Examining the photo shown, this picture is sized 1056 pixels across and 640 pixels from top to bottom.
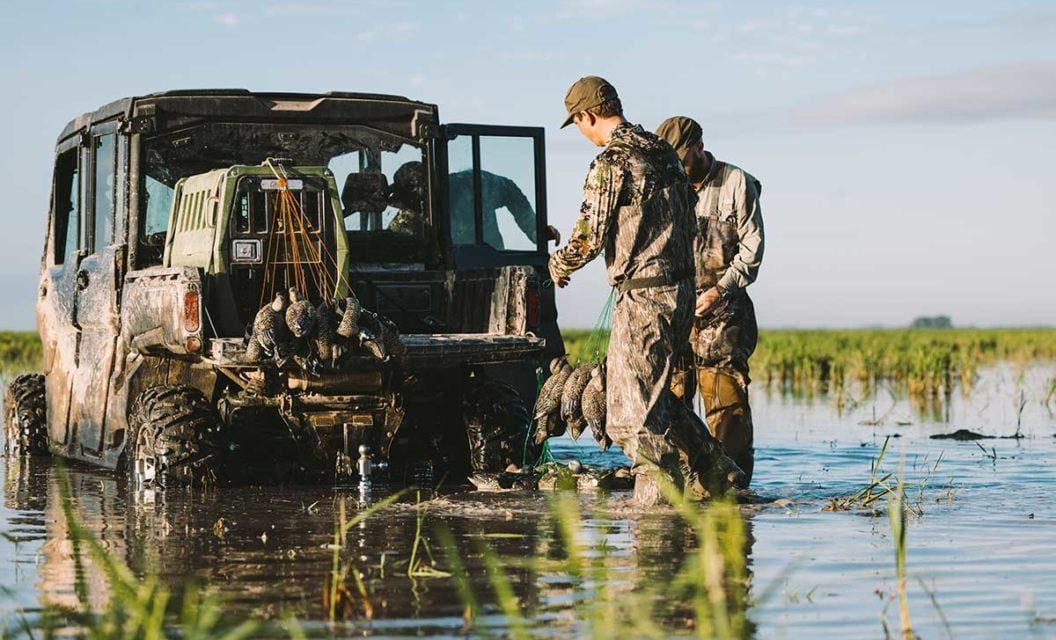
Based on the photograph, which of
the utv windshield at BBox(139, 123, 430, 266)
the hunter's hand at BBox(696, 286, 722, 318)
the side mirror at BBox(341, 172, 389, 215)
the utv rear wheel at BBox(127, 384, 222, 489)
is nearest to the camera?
the utv rear wheel at BBox(127, 384, 222, 489)

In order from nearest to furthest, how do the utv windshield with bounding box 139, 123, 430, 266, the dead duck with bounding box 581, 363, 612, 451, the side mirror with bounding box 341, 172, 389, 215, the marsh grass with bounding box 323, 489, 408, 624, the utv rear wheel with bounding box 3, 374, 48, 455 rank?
the marsh grass with bounding box 323, 489, 408, 624, the dead duck with bounding box 581, 363, 612, 451, the utv windshield with bounding box 139, 123, 430, 266, the side mirror with bounding box 341, 172, 389, 215, the utv rear wheel with bounding box 3, 374, 48, 455

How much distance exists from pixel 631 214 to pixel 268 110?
3061 mm

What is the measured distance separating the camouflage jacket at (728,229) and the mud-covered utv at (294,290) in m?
1.06

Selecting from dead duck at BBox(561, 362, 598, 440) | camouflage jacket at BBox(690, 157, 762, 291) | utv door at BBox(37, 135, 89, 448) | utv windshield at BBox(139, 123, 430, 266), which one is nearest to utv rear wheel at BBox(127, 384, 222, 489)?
Answer: utv windshield at BBox(139, 123, 430, 266)

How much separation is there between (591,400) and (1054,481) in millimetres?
3000

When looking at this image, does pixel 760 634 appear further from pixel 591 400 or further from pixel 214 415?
pixel 214 415

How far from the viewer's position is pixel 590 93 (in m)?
8.52

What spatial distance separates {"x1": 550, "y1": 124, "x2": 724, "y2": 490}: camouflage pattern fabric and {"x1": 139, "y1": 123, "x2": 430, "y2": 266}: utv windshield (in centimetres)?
268

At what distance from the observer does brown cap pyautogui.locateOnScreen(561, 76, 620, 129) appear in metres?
8.52

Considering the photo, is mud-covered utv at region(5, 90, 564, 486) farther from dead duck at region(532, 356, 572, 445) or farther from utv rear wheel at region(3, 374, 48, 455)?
utv rear wheel at region(3, 374, 48, 455)

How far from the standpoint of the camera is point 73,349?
1135cm

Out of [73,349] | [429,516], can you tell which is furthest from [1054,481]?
[73,349]

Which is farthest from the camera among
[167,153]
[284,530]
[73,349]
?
[73,349]

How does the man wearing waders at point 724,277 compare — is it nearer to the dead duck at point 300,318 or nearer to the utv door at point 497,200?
the utv door at point 497,200
